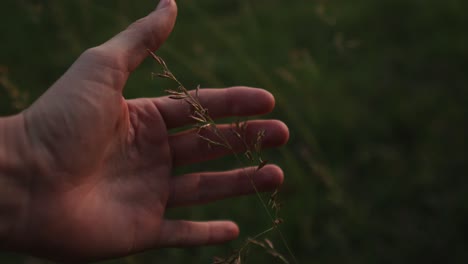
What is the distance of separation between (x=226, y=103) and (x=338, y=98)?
4.42 ft

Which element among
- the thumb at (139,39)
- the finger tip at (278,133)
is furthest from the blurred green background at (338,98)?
the thumb at (139,39)

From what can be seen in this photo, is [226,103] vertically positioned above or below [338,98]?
above

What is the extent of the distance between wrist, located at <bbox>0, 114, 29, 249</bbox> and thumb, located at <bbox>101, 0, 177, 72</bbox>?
1.35 ft

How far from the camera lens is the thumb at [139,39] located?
1.76 meters

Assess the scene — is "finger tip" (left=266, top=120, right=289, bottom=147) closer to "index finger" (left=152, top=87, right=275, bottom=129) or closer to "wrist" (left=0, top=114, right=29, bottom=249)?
"index finger" (left=152, top=87, right=275, bottom=129)

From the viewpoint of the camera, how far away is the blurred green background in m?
2.44

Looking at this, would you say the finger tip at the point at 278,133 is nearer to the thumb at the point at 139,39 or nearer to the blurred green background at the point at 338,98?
the blurred green background at the point at 338,98

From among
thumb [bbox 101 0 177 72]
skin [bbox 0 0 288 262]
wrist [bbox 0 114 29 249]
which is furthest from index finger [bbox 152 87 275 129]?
wrist [bbox 0 114 29 249]

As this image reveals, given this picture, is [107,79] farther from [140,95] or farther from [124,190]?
[140,95]

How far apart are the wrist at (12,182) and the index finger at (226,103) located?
58 cm

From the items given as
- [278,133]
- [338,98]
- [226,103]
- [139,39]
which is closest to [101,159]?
[139,39]

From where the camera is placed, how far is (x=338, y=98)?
3.20 m

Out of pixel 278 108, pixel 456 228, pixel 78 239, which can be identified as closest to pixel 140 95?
pixel 278 108

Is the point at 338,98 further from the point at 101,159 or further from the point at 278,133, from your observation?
the point at 101,159
